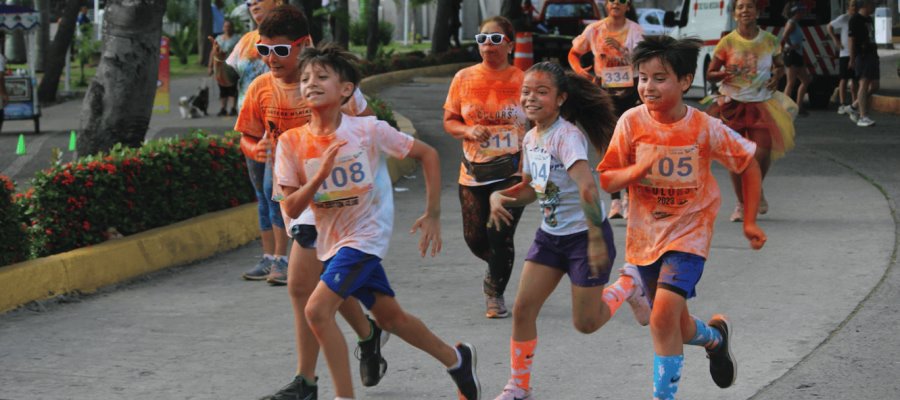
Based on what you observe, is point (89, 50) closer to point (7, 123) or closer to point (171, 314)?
point (7, 123)

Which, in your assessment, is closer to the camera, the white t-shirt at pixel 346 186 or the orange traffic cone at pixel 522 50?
the white t-shirt at pixel 346 186

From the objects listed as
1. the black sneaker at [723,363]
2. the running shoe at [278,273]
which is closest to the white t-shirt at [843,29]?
the running shoe at [278,273]

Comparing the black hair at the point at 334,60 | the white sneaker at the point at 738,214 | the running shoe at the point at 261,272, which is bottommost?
the white sneaker at the point at 738,214

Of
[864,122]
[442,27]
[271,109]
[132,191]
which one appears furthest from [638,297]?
[442,27]

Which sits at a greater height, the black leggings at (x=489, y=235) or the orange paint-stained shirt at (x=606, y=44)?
the orange paint-stained shirt at (x=606, y=44)

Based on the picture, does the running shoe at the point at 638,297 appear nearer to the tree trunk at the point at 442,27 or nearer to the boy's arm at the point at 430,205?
the boy's arm at the point at 430,205

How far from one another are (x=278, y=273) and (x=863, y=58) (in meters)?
11.8

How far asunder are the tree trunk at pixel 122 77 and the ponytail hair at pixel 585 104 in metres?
5.33

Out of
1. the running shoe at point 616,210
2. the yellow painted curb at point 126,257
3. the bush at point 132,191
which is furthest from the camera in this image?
the running shoe at point 616,210

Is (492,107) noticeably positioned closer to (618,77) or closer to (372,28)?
(618,77)

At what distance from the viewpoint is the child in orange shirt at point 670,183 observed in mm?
5332

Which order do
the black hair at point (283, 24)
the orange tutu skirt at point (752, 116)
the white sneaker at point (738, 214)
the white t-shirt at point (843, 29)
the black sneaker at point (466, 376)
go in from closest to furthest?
the black sneaker at point (466, 376) < the black hair at point (283, 24) < the orange tutu skirt at point (752, 116) < the white sneaker at point (738, 214) < the white t-shirt at point (843, 29)

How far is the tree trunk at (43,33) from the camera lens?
2966cm

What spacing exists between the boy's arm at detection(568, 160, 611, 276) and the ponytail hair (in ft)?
1.52
